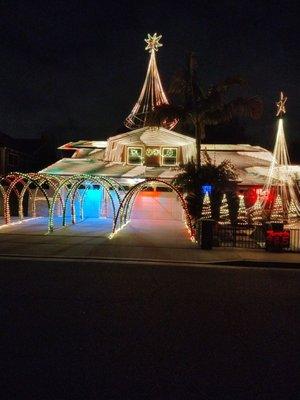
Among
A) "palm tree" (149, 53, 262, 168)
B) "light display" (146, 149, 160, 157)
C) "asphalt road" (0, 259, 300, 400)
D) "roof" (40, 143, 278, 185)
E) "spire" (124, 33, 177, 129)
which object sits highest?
"spire" (124, 33, 177, 129)

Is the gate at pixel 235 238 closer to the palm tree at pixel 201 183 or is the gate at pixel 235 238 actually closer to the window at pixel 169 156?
the palm tree at pixel 201 183

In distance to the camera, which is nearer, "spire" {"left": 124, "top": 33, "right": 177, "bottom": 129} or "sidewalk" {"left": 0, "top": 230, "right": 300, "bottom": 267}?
"sidewalk" {"left": 0, "top": 230, "right": 300, "bottom": 267}

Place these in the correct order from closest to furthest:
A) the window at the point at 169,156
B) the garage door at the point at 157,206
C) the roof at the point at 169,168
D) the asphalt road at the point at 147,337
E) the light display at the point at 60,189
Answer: the asphalt road at the point at 147,337 < the light display at the point at 60,189 < the roof at the point at 169,168 < the garage door at the point at 157,206 < the window at the point at 169,156

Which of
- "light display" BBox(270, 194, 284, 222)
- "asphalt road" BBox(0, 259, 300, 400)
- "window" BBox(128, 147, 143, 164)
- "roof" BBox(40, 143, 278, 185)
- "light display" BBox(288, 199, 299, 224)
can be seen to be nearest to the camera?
"asphalt road" BBox(0, 259, 300, 400)

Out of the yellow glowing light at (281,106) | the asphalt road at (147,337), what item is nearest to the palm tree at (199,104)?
the yellow glowing light at (281,106)

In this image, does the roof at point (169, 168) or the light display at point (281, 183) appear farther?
the roof at point (169, 168)

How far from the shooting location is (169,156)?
3338 cm

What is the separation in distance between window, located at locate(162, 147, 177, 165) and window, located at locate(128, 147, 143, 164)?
1571mm

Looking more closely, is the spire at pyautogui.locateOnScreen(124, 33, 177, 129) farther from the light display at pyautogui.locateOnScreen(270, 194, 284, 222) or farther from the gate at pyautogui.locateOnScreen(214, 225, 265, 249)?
the gate at pyautogui.locateOnScreen(214, 225, 265, 249)

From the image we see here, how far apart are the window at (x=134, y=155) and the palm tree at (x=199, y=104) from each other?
7488mm

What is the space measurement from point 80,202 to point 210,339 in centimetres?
2488

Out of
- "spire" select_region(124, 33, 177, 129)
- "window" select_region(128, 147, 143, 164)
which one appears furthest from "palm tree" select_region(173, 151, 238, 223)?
"spire" select_region(124, 33, 177, 129)

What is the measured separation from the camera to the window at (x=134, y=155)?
110ft

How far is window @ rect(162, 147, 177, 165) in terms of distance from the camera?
33312 mm
